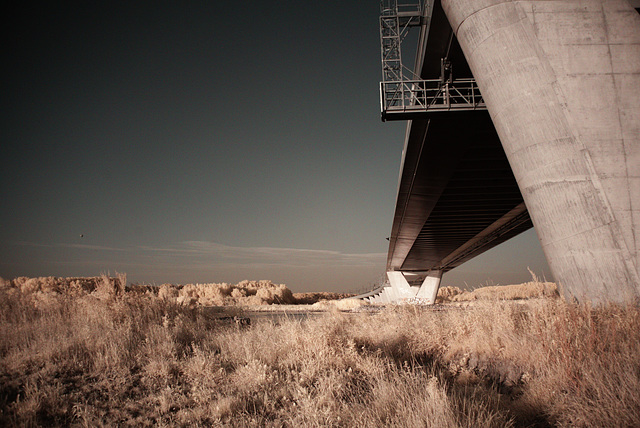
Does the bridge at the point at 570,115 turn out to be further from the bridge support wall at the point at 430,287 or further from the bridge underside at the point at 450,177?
the bridge support wall at the point at 430,287

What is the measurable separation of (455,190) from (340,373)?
57.2 feet

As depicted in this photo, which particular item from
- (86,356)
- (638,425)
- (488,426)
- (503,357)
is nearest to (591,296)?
(503,357)

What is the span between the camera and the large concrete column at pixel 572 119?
7508 millimetres

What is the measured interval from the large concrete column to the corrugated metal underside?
384 cm

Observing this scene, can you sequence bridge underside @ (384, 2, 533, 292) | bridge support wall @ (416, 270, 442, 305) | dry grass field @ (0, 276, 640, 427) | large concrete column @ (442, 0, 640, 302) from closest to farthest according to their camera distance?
dry grass field @ (0, 276, 640, 427) → large concrete column @ (442, 0, 640, 302) → bridge underside @ (384, 2, 533, 292) → bridge support wall @ (416, 270, 442, 305)

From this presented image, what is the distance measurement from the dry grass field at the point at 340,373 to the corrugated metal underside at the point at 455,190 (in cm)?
807

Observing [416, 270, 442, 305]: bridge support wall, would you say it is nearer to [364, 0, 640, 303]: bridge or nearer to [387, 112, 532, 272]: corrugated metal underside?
[387, 112, 532, 272]: corrugated metal underside

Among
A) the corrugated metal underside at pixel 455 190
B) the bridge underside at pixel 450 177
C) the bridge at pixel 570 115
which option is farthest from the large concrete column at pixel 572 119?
the corrugated metal underside at pixel 455 190

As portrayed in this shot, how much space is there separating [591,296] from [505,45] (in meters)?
5.95

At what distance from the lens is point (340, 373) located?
5.75 m

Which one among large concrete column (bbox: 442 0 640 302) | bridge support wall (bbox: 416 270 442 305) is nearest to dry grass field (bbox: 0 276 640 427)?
large concrete column (bbox: 442 0 640 302)

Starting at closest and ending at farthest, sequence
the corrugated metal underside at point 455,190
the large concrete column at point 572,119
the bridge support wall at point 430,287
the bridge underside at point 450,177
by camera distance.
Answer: the large concrete column at point 572,119 < the bridge underside at point 450,177 < the corrugated metal underside at point 455,190 < the bridge support wall at point 430,287

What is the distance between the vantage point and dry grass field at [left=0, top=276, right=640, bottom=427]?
409cm

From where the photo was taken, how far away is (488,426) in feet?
11.4
